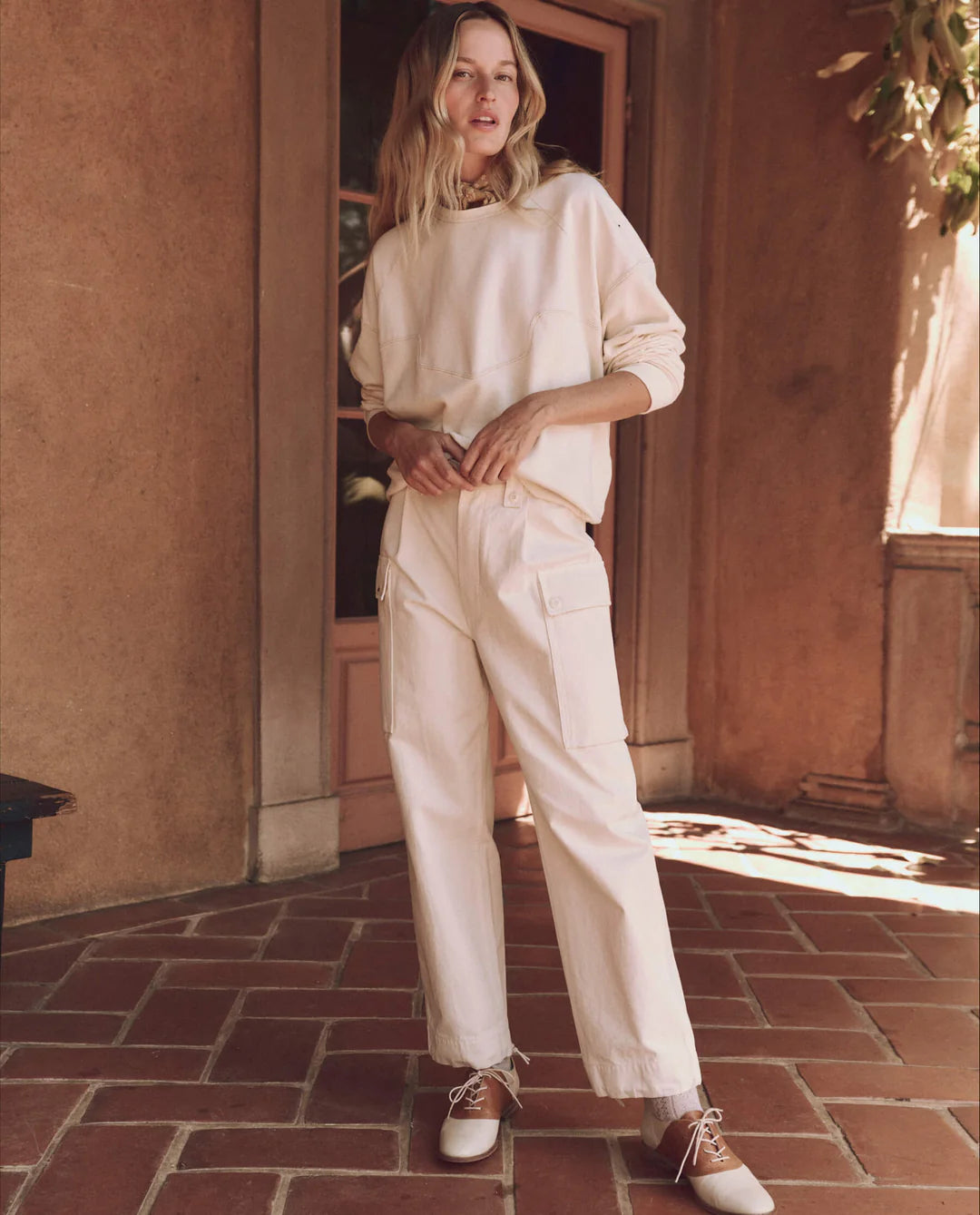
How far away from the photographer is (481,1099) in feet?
7.71

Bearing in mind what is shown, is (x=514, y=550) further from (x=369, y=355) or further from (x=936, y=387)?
(x=936, y=387)

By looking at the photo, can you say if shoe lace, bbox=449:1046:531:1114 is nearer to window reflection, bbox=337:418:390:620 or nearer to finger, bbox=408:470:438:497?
finger, bbox=408:470:438:497

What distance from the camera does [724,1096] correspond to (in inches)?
102

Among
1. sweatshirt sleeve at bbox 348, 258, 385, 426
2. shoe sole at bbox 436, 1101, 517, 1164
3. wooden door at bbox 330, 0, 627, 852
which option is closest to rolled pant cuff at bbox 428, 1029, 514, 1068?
shoe sole at bbox 436, 1101, 517, 1164

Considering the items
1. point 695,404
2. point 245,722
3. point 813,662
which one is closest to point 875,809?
point 813,662

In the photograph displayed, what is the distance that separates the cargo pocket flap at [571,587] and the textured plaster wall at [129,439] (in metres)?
1.77

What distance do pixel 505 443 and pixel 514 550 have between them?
169 mm

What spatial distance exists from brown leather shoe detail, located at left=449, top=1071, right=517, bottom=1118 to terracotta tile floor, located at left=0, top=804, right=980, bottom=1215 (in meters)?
0.07

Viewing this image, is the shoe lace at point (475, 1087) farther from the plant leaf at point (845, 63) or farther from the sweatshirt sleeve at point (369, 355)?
the plant leaf at point (845, 63)

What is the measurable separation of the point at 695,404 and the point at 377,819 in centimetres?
194

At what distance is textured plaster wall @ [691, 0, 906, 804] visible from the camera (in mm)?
4672

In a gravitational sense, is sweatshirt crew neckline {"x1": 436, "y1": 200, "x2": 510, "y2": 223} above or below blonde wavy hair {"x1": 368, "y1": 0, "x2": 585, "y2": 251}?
below

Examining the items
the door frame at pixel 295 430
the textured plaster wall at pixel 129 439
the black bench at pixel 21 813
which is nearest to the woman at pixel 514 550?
the black bench at pixel 21 813

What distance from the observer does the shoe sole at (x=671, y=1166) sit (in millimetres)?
2156
